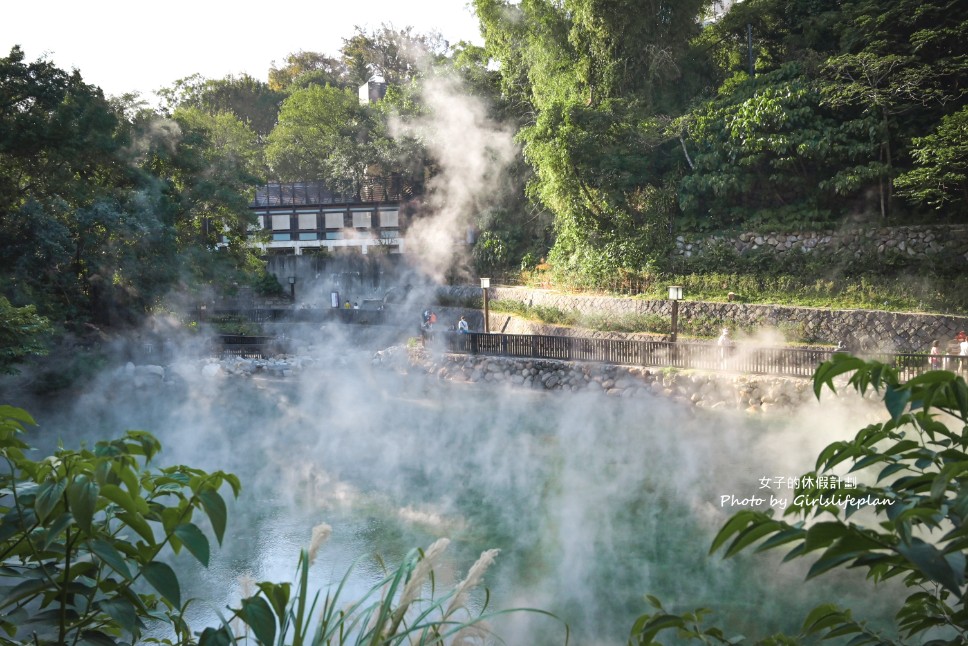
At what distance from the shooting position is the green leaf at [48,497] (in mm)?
1151

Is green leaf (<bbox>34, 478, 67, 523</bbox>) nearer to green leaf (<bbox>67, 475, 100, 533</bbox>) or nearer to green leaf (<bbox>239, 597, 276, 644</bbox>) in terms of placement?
green leaf (<bbox>67, 475, 100, 533</bbox>)

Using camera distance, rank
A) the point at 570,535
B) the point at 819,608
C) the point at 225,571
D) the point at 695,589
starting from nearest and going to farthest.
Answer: the point at 819,608
the point at 695,589
the point at 225,571
the point at 570,535

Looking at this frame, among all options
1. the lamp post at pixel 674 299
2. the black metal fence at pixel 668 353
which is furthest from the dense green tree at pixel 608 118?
the black metal fence at pixel 668 353

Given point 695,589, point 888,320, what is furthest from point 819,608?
point 888,320

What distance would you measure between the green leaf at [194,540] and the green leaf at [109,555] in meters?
0.09

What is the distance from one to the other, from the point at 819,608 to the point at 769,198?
1815 centimetres

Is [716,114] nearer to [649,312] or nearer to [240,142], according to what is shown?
[649,312]

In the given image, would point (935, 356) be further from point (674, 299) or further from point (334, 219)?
point (334, 219)

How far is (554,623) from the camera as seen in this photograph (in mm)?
6164

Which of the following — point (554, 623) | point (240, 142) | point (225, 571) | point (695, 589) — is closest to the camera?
point (554, 623)

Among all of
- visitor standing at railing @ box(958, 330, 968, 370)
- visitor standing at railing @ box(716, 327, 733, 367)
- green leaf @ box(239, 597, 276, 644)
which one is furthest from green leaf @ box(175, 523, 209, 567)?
visitor standing at railing @ box(716, 327, 733, 367)

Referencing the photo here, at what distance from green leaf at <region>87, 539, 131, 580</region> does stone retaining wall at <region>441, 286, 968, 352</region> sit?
14.2m

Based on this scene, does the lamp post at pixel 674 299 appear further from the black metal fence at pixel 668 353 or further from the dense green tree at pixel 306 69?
the dense green tree at pixel 306 69

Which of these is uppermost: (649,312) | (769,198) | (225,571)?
(769,198)
